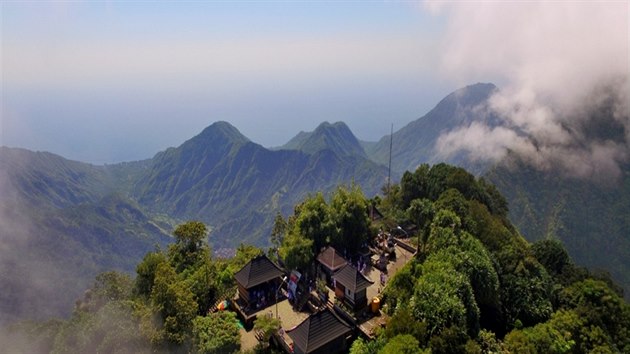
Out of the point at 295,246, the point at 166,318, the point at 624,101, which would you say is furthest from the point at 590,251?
the point at 166,318

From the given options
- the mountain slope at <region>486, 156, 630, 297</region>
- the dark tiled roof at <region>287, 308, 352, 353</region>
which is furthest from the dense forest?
the mountain slope at <region>486, 156, 630, 297</region>

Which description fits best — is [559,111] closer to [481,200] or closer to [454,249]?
[481,200]

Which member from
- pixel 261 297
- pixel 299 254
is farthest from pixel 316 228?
pixel 261 297

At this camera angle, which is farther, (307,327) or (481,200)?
(481,200)

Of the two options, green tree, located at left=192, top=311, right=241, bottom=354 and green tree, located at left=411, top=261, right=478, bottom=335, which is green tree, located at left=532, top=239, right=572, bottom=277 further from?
green tree, located at left=192, top=311, right=241, bottom=354

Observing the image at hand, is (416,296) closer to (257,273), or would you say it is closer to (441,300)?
(441,300)

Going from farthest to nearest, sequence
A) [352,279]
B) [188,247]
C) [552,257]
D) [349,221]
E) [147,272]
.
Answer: [552,257]
[188,247]
[349,221]
[147,272]
[352,279]
